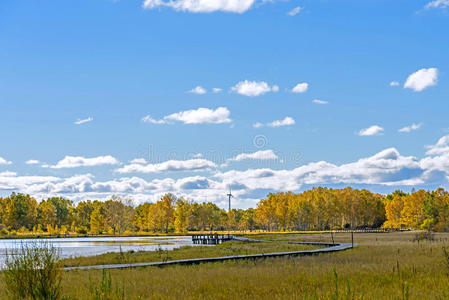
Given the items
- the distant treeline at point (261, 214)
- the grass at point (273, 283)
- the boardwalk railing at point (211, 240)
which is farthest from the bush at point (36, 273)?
the distant treeline at point (261, 214)

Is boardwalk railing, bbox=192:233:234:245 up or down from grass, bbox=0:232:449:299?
down

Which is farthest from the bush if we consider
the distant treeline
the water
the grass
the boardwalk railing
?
the distant treeline

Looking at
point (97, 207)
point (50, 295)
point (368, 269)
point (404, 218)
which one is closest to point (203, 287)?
point (50, 295)

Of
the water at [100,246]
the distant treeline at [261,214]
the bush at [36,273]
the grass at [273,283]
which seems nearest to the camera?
the bush at [36,273]

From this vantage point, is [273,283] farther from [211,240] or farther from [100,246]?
[211,240]

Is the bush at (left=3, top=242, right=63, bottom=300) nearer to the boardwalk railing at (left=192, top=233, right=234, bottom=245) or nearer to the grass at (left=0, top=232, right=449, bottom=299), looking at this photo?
the grass at (left=0, top=232, right=449, bottom=299)

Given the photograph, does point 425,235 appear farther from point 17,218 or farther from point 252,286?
point 17,218

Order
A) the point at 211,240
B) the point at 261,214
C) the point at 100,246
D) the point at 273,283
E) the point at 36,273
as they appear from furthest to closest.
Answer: the point at 261,214
the point at 211,240
the point at 100,246
the point at 273,283
the point at 36,273

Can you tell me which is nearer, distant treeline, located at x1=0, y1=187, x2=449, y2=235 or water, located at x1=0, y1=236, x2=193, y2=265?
water, located at x1=0, y1=236, x2=193, y2=265

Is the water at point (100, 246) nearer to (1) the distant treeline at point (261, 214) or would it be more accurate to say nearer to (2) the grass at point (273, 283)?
(2) the grass at point (273, 283)

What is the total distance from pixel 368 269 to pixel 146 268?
9.84 metres

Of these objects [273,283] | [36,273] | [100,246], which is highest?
[36,273]

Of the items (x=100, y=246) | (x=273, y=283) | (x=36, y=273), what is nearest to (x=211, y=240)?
(x=100, y=246)

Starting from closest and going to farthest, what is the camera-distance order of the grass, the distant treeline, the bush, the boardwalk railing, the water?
the bush → the grass → the water → the boardwalk railing → the distant treeline
